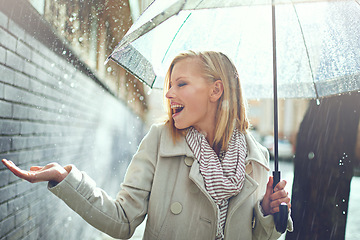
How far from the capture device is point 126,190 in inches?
86.9

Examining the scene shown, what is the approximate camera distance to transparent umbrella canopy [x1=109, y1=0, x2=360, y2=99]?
2.58 m

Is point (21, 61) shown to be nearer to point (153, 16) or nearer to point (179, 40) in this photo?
point (179, 40)

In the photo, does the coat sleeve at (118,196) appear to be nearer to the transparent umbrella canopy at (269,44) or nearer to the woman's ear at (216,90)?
the woman's ear at (216,90)

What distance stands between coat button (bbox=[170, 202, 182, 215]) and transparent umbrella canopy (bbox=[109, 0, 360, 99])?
0.90 metres

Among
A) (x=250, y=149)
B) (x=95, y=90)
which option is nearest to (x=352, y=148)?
(x=250, y=149)

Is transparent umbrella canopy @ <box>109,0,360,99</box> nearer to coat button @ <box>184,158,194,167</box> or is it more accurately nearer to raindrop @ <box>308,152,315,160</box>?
coat button @ <box>184,158,194,167</box>

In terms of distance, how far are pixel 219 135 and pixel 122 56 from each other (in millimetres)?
796

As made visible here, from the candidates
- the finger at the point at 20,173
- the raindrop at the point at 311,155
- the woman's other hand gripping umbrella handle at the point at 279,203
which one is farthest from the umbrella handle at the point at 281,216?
the raindrop at the point at 311,155

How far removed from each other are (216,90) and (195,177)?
612mm

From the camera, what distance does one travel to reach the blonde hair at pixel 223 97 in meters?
2.46

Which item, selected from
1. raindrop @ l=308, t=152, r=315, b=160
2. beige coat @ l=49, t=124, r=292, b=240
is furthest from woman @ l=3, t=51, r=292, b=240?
raindrop @ l=308, t=152, r=315, b=160

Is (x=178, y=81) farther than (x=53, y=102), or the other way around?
(x=53, y=102)

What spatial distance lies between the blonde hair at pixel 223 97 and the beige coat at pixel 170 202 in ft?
0.53

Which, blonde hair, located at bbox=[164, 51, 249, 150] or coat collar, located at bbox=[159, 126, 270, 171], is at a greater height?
blonde hair, located at bbox=[164, 51, 249, 150]
